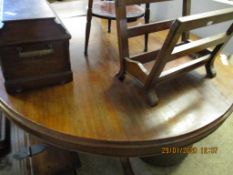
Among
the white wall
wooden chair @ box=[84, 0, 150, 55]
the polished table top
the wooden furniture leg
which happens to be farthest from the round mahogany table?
the wooden furniture leg

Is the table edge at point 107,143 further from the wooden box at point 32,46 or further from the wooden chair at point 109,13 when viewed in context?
the wooden chair at point 109,13

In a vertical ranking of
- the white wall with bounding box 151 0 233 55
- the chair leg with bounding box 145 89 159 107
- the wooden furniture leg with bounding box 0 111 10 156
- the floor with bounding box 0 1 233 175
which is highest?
the white wall with bounding box 151 0 233 55

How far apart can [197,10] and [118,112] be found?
0.99 m

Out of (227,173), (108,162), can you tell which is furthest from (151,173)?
(227,173)

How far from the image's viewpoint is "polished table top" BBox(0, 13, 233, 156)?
698 mm

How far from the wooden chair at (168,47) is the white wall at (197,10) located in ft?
1.29

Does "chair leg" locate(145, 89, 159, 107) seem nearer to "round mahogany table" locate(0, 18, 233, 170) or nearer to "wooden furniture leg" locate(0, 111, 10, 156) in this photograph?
"round mahogany table" locate(0, 18, 233, 170)

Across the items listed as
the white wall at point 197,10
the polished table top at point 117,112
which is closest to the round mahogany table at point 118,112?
the polished table top at point 117,112

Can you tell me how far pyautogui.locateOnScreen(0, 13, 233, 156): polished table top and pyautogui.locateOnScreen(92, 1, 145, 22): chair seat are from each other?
11.8 inches

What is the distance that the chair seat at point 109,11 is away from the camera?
45.4 inches

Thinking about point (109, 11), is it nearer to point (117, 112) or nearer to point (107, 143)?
point (117, 112)

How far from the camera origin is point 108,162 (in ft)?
4.34

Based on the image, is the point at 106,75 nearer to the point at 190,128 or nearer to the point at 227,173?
the point at 190,128

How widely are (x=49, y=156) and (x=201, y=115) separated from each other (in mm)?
710
